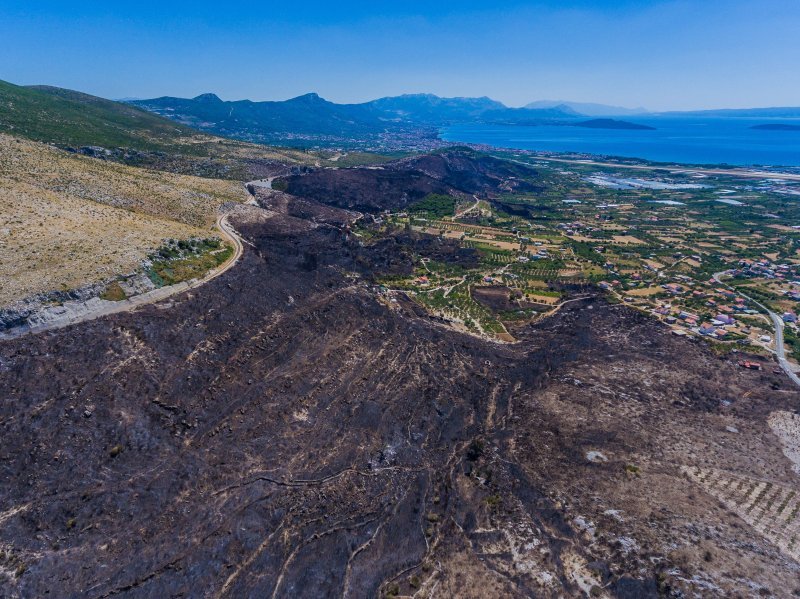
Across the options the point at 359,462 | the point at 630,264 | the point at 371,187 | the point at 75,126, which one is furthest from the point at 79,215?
the point at 630,264

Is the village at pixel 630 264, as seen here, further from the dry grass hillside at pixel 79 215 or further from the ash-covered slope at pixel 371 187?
the dry grass hillside at pixel 79 215

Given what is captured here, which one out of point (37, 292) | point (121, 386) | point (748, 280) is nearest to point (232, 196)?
point (37, 292)

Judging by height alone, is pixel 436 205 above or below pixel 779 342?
above

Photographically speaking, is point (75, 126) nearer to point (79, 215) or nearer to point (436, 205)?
point (79, 215)

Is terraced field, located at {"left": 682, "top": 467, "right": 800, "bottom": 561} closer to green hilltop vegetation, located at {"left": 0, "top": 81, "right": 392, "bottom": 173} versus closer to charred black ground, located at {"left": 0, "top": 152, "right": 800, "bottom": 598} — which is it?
charred black ground, located at {"left": 0, "top": 152, "right": 800, "bottom": 598}

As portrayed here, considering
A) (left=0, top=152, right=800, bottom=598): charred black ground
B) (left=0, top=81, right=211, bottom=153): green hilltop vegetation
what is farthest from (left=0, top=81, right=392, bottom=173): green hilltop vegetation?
(left=0, top=152, right=800, bottom=598): charred black ground

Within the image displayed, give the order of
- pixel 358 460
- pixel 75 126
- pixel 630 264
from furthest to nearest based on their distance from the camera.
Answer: pixel 75 126
pixel 630 264
pixel 358 460
